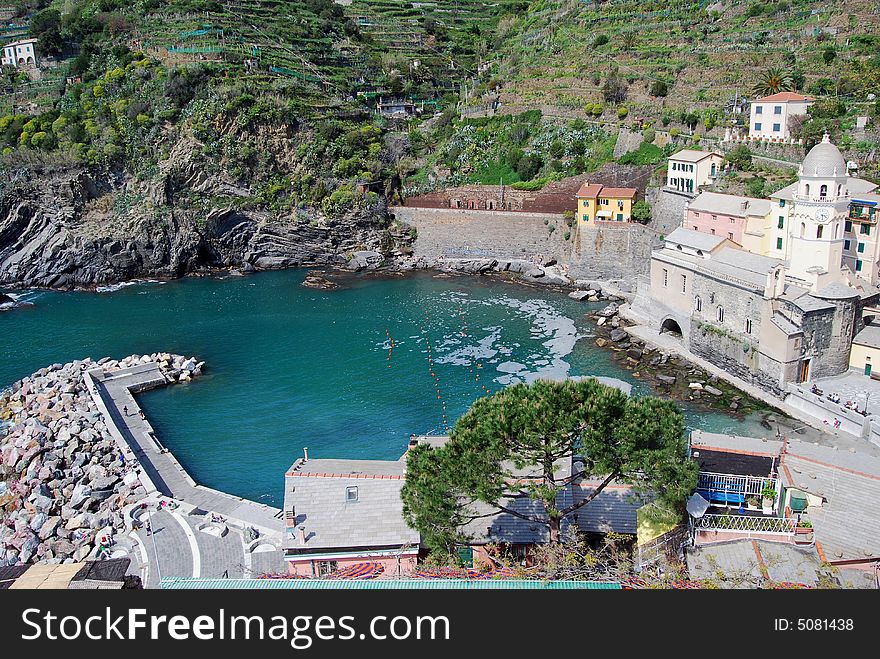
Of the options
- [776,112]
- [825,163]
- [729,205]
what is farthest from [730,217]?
[776,112]

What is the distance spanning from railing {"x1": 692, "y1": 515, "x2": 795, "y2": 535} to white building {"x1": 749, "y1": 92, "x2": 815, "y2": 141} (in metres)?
31.9

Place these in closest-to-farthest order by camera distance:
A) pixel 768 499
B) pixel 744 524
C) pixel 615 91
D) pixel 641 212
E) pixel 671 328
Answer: pixel 744 524
pixel 768 499
pixel 671 328
pixel 641 212
pixel 615 91

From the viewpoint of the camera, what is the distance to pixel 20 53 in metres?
72.8

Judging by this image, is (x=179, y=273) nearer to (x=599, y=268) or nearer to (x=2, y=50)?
(x=599, y=268)

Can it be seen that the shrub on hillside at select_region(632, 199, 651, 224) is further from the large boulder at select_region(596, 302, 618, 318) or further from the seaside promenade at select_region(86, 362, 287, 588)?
the seaside promenade at select_region(86, 362, 287, 588)

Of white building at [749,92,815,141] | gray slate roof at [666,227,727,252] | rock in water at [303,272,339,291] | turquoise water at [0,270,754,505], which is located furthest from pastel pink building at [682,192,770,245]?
rock in water at [303,272,339,291]

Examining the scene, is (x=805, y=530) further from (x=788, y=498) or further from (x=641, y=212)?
(x=641, y=212)

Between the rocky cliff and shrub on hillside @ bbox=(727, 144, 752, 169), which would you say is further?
the rocky cliff

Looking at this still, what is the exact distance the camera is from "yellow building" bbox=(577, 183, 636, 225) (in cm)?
4584

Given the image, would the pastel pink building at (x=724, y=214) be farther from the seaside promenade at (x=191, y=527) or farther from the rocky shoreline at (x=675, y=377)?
the seaside promenade at (x=191, y=527)

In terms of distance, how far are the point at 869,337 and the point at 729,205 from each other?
986 centimetres

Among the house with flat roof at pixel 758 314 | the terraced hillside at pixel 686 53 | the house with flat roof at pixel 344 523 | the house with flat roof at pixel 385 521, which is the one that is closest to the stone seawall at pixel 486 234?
the terraced hillside at pixel 686 53

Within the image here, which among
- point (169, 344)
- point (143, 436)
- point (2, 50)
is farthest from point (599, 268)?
point (2, 50)

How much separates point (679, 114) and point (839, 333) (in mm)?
25559
